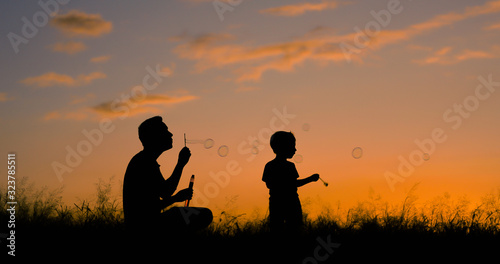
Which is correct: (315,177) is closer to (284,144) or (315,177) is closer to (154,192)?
(284,144)

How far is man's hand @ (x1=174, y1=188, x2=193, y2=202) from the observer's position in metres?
6.57

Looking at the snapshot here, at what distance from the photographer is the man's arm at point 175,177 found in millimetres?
6531

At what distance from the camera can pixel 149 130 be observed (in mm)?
6566

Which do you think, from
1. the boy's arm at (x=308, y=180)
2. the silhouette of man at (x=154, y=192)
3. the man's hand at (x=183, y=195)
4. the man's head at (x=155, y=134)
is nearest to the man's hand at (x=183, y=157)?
the silhouette of man at (x=154, y=192)

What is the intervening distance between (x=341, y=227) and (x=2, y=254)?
4.79 meters

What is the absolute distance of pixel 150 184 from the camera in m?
6.38

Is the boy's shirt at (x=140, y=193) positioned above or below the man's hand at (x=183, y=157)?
below

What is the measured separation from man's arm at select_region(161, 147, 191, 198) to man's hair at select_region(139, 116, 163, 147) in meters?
0.41

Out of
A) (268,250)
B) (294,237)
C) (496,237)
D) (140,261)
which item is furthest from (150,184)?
(496,237)

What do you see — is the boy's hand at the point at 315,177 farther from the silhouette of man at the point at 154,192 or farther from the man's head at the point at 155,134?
the man's head at the point at 155,134

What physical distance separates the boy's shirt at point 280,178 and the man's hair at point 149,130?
8.70 ft

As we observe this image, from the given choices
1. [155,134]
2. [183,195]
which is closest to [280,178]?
[183,195]

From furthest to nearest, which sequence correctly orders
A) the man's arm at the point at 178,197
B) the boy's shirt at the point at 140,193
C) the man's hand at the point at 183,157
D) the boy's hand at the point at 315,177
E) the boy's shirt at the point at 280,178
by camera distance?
1. the boy's shirt at the point at 280,178
2. the boy's hand at the point at 315,177
3. the man's hand at the point at 183,157
4. the man's arm at the point at 178,197
5. the boy's shirt at the point at 140,193

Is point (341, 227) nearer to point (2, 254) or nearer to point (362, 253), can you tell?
point (362, 253)
